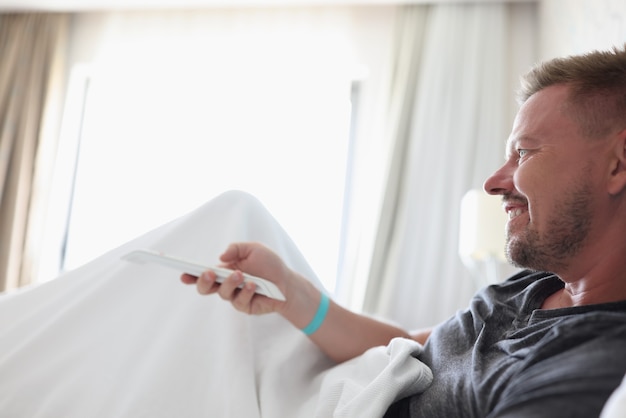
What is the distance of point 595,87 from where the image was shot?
0.92m

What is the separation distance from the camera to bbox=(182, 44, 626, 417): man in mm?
770

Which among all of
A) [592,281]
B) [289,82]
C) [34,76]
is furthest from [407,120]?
[592,281]

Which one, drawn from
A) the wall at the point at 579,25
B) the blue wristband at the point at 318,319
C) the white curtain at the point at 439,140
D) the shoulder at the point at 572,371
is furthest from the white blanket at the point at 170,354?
the white curtain at the point at 439,140

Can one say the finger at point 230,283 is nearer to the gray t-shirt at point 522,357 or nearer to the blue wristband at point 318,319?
the blue wristband at point 318,319

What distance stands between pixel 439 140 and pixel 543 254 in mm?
2638

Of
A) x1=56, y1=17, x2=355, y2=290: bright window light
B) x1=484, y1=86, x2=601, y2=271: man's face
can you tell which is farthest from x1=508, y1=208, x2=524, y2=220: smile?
x1=56, y1=17, x2=355, y2=290: bright window light

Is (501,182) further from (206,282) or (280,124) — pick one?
(280,124)

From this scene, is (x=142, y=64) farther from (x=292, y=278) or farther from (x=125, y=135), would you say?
(x=292, y=278)

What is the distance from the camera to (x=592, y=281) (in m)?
0.90

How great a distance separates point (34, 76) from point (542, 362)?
4.08 metres

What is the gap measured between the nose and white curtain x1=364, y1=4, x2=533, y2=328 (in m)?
2.34

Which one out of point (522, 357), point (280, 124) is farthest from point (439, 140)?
point (522, 357)

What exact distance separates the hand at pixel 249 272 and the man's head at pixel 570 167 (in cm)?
37

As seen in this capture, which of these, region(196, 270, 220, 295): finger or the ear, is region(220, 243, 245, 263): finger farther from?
the ear
